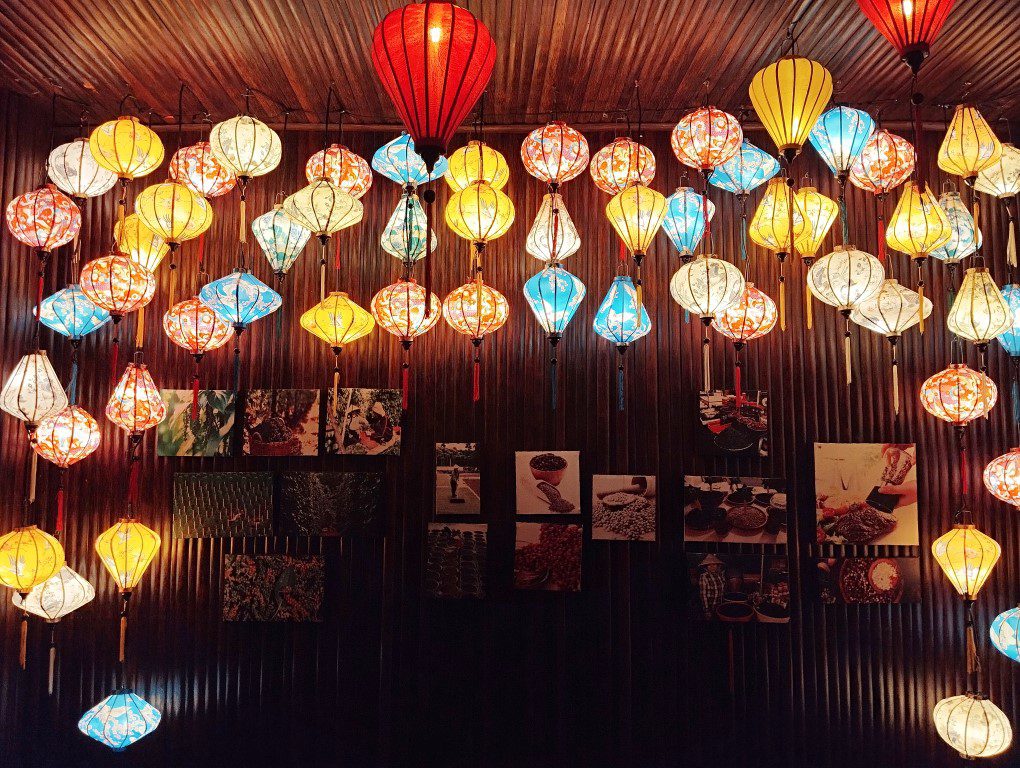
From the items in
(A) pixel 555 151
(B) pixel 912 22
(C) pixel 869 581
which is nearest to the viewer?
(B) pixel 912 22

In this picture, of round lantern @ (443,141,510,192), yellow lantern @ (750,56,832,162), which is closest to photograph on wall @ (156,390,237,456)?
round lantern @ (443,141,510,192)

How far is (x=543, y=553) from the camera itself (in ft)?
14.0

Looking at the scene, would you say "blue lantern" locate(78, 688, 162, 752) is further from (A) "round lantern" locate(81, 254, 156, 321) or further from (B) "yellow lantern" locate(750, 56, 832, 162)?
(B) "yellow lantern" locate(750, 56, 832, 162)

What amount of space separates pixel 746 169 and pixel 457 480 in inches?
91.5

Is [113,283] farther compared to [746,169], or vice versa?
[746,169]

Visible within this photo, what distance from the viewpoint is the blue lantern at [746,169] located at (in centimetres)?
391

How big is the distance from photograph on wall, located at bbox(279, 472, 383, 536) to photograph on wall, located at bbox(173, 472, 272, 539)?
0.35ft

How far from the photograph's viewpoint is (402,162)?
383 centimetres

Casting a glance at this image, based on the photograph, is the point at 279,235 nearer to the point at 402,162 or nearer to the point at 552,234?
the point at 402,162

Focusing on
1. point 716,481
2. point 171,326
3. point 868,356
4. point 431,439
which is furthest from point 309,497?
point 868,356

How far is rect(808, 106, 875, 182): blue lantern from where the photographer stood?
3.51 m

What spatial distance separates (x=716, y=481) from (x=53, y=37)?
4.26 metres

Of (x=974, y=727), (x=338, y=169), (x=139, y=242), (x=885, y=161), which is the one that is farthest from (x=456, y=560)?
(x=885, y=161)

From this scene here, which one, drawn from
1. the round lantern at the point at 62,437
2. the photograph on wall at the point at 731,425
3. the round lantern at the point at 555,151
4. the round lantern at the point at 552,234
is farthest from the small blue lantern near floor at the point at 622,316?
the round lantern at the point at 62,437
